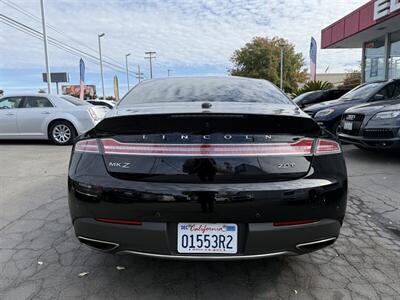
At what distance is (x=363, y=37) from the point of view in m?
18.5

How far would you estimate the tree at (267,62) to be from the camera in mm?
52938

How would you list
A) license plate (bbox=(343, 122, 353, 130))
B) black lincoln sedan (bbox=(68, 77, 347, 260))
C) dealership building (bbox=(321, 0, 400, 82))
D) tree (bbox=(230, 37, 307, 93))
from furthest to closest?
tree (bbox=(230, 37, 307, 93)) < dealership building (bbox=(321, 0, 400, 82)) < license plate (bbox=(343, 122, 353, 130)) < black lincoln sedan (bbox=(68, 77, 347, 260))

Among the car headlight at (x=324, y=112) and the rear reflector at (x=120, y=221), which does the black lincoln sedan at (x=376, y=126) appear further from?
the rear reflector at (x=120, y=221)

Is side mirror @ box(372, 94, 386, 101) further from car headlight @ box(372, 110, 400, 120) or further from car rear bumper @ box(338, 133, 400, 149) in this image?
car headlight @ box(372, 110, 400, 120)

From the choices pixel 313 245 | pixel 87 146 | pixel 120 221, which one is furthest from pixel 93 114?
pixel 313 245

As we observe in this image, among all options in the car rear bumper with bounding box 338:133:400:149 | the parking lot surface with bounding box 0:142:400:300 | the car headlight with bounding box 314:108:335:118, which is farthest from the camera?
the car headlight with bounding box 314:108:335:118

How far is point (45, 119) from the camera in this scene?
9727 millimetres

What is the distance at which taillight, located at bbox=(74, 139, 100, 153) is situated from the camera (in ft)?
8.01

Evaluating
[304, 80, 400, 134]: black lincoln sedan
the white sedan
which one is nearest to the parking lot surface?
[304, 80, 400, 134]: black lincoln sedan

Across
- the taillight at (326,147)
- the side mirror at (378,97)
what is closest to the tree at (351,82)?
the side mirror at (378,97)

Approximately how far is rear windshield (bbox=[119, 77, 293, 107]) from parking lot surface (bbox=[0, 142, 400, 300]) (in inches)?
51.1

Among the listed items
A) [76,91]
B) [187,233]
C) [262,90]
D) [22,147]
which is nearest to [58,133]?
[22,147]

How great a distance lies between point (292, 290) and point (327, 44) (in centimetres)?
2074

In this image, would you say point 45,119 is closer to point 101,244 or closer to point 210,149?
point 101,244
